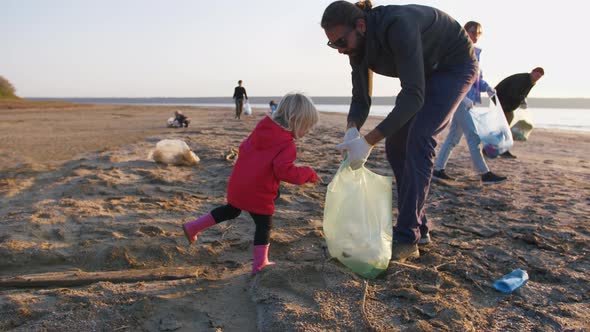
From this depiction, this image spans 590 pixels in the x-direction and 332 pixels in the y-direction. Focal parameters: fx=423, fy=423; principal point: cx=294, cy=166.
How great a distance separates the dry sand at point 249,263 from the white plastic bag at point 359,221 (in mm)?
85

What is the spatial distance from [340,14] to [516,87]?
425cm

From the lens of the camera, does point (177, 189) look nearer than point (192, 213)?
No

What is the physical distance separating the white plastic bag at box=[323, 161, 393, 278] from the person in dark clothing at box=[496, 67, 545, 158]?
4046 mm

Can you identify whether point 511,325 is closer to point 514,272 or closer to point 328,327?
point 514,272

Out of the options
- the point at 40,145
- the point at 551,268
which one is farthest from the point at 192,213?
the point at 40,145

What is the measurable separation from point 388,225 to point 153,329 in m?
1.24

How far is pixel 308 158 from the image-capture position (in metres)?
5.58

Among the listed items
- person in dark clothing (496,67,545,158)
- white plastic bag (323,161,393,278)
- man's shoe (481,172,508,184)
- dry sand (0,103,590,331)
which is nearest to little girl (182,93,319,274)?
white plastic bag (323,161,393,278)

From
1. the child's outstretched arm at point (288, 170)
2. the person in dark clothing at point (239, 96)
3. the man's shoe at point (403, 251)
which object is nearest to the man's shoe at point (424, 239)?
the man's shoe at point (403, 251)

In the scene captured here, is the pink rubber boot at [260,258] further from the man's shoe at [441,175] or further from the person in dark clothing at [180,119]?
the person in dark clothing at [180,119]

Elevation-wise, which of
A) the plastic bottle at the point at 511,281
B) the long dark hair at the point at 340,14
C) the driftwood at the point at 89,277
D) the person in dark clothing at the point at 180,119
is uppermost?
the long dark hair at the point at 340,14

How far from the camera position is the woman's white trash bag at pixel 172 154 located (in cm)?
474

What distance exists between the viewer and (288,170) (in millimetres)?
2109

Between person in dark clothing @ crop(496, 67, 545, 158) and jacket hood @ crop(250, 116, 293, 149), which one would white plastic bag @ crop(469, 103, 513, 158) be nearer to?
person in dark clothing @ crop(496, 67, 545, 158)
